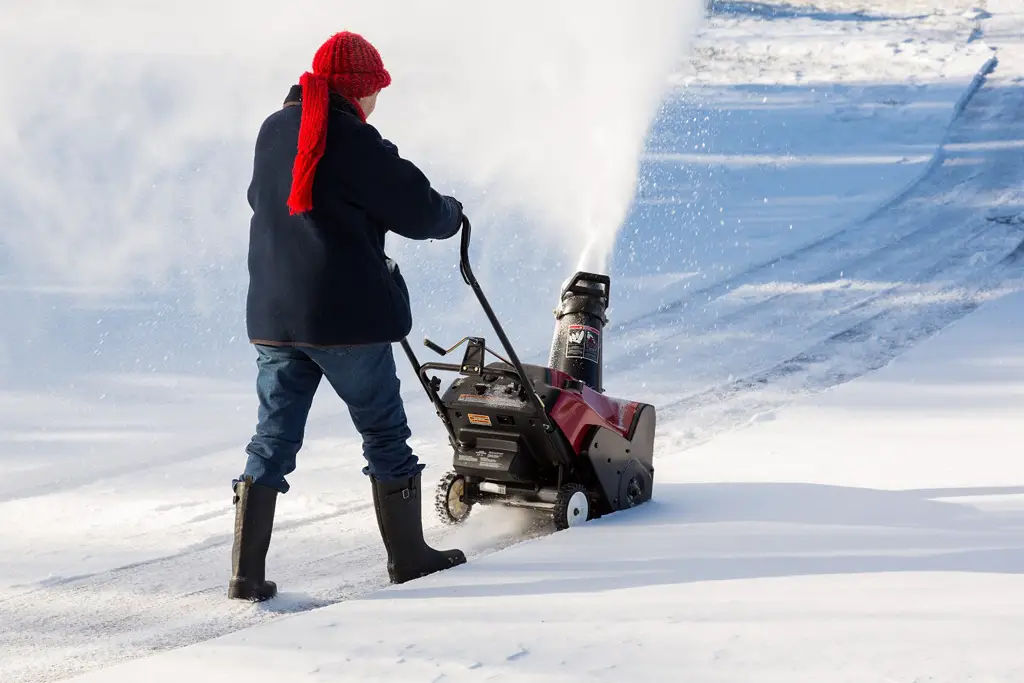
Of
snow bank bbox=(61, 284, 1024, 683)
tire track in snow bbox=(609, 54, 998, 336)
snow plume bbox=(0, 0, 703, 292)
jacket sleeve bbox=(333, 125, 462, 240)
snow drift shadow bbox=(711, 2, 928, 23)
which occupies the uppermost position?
snow drift shadow bbox=(711, 2, 928, 23)

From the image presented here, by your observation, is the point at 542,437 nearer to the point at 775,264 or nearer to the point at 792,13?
the point at 775,264

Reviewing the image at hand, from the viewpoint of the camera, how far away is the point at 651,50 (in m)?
19.2

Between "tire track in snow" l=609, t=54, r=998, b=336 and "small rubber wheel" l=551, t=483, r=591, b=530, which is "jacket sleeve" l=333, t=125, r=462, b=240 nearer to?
"small rubber wheel" l=551, t=483, r=591, b=530

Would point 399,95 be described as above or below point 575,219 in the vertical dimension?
above

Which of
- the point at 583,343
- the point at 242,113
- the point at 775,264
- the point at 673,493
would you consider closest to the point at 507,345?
the point at 583,343

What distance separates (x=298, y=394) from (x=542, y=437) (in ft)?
3.17

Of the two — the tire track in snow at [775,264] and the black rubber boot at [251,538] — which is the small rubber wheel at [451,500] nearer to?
the black rubber boot at [251,538]

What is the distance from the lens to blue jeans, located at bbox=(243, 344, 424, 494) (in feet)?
12.3

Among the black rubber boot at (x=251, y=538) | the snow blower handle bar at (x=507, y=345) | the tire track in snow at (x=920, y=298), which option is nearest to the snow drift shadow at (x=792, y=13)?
the tire track in snow at (x=920, y=298)

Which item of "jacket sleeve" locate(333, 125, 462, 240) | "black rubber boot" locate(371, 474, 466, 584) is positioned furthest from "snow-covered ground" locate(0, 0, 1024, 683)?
"jacket sleeve" locate(333, 125, 462, 240)

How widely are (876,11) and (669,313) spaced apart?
16.3 metres

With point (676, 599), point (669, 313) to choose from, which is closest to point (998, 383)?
point (669, 313)

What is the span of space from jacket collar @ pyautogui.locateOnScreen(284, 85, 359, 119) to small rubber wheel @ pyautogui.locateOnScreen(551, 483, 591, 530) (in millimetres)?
1537

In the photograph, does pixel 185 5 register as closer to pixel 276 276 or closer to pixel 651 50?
pixel 651 50
